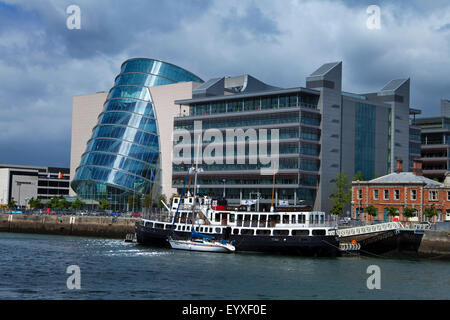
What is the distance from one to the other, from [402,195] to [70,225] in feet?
158

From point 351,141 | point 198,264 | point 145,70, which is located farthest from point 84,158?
point 198,264

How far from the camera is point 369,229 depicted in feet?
237

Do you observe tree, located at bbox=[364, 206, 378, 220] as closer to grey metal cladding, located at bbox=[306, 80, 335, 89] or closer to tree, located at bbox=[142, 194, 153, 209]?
grey metal cladding, located at bbox=[306, 80, 335, 89]

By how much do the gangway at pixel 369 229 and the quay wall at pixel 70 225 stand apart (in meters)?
34.5

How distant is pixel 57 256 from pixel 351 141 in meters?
66.9

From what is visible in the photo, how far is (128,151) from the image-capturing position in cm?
13300

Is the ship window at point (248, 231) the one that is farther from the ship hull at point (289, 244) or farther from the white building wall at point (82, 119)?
the white building wall at point (82, 119)

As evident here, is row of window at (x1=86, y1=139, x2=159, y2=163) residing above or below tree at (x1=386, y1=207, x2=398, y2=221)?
above

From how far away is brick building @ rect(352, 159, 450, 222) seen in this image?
88.1 m

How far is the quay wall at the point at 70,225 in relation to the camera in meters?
99.8

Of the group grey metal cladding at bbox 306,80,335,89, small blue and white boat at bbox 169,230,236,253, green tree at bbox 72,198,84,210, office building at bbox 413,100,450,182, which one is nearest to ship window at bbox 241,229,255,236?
small blue and white boat at bbox 169,230,236,253

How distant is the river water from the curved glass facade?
61.0m
